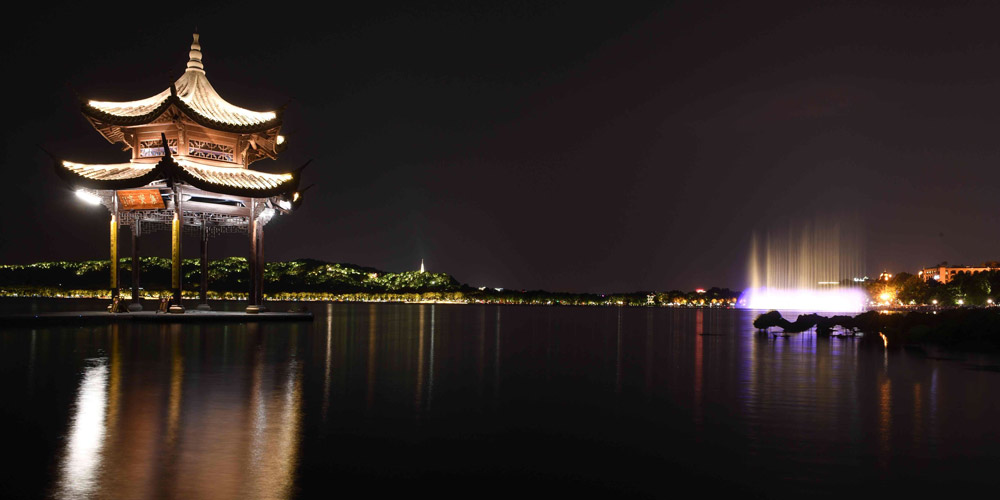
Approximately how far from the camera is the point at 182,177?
4016 cm

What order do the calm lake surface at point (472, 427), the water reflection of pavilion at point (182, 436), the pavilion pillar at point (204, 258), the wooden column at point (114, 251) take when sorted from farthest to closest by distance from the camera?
the pavilion pillar at point (204, 258)
the wooden column at point (114, 251)
the calm lake surface at point (472, 427)
the water reflection of pavilion at point (182, 436)

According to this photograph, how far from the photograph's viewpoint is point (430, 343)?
3362 cm

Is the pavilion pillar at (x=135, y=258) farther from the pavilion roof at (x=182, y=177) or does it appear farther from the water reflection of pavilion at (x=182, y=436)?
the water reflection of pavilion at (x=182, y=436)

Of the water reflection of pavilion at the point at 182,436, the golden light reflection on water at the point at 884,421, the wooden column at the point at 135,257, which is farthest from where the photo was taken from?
the wooden column at the point at 135,257

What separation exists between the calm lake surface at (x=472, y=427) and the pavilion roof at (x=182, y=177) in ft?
59.1

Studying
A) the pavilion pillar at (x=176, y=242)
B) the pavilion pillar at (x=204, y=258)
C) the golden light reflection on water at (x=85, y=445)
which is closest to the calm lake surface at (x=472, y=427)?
the golden light reflection on water at (x=85, y=445)

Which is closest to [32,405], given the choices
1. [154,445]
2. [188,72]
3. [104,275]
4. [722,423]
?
[154,445]

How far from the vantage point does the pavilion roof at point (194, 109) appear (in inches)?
1646

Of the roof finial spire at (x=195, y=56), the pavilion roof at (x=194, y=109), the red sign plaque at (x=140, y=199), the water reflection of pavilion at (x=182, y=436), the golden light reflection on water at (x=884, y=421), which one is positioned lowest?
the golden light reflection on water at (x=884, y=421)

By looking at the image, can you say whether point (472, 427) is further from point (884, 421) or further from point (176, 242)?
point (176, 242)

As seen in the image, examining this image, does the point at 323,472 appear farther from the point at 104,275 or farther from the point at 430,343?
the point at 104,275

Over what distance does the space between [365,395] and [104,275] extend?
18526cm

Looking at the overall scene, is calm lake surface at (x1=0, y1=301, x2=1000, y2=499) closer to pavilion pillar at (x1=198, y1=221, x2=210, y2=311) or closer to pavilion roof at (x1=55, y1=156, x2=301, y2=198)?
pavilion roof at (x1=55, y1=156, x2=301, y2=198)

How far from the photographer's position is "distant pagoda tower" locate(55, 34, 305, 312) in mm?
41312
